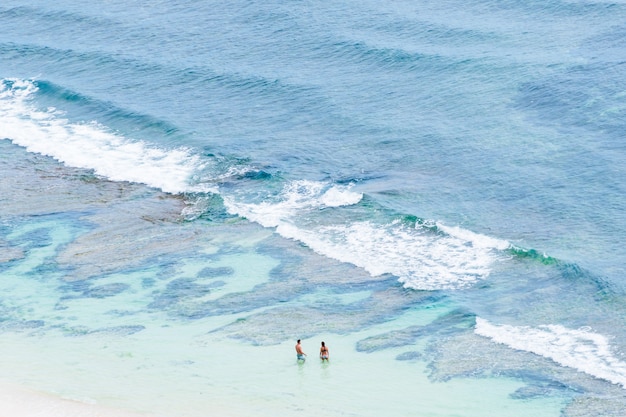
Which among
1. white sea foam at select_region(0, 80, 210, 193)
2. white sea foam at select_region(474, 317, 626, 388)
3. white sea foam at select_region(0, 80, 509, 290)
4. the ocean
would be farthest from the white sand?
white sea foam at select_region(0, 80, 210, 193)

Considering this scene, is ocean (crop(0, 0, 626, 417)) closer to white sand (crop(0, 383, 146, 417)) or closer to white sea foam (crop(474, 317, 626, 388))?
white sea foam (crop(474, 317, 626, 388))

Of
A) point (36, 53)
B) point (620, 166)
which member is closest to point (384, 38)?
point (620, 166)

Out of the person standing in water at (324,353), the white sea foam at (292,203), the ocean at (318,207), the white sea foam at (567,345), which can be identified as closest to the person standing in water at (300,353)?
the ocean at (318,207)

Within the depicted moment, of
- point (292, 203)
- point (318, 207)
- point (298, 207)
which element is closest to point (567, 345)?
point (318, 207)

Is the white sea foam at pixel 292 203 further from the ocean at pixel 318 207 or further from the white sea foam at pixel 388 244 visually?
the ocean at pixel 318 207

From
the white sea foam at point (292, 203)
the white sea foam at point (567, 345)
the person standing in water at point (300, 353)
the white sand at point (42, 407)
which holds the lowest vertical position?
the white sea foam at point (567, 345)

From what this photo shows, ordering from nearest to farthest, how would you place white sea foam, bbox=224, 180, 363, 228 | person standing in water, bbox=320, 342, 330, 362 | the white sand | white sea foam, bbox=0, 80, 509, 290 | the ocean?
the white sand, the ocean, person standing in water, bbox=320, 342, 330, 362, white sea foam, bbox=0, 80, 509, 290, white sea foam, bbox=224, 180, 363, 228

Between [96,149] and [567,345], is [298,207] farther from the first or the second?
[567,345]
